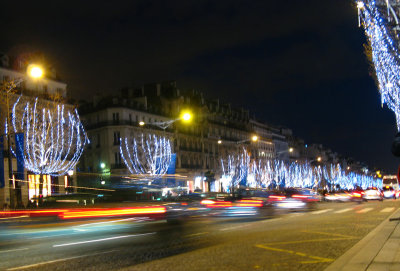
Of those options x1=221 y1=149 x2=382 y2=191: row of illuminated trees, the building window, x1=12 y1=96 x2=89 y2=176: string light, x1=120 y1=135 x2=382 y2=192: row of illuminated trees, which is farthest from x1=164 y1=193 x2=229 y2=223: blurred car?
the building window

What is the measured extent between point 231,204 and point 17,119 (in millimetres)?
19769

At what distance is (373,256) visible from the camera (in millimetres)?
10719

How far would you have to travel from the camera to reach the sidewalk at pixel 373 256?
31.0ft

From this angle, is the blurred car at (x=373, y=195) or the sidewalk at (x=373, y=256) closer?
the sidewalk at (x=373, y=256)

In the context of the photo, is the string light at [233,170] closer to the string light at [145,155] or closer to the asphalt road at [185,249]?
the string light at [145,155]

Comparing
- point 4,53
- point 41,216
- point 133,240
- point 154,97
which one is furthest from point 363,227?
point 154,97

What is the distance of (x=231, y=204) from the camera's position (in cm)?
4009

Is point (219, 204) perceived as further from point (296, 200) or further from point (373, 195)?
point (373, 195)

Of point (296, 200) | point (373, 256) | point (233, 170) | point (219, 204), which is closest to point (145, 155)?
point (233, 170)

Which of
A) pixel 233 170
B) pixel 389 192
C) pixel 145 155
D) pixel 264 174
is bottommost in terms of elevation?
pixel 389 192

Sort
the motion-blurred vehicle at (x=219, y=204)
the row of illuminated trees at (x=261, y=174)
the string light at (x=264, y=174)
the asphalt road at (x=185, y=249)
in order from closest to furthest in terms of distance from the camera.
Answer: the asphalt road at (x=185, y=249) → the motion-blurred vehicle at (x=219, y=204) → the row of illuminated trees at (x=261, y=174) → the string light at (x=264, y=174)

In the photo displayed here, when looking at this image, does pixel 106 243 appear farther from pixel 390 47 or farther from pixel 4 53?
pixel 4 53

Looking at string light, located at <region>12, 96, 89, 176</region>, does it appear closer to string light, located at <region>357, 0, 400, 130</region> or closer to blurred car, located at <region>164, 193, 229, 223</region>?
blurred car, located at <region>164, 193, 229, 223</region>

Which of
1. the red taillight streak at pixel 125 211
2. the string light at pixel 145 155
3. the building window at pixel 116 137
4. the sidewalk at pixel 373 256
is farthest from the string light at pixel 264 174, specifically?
the sidewalk at pixel 373 256
